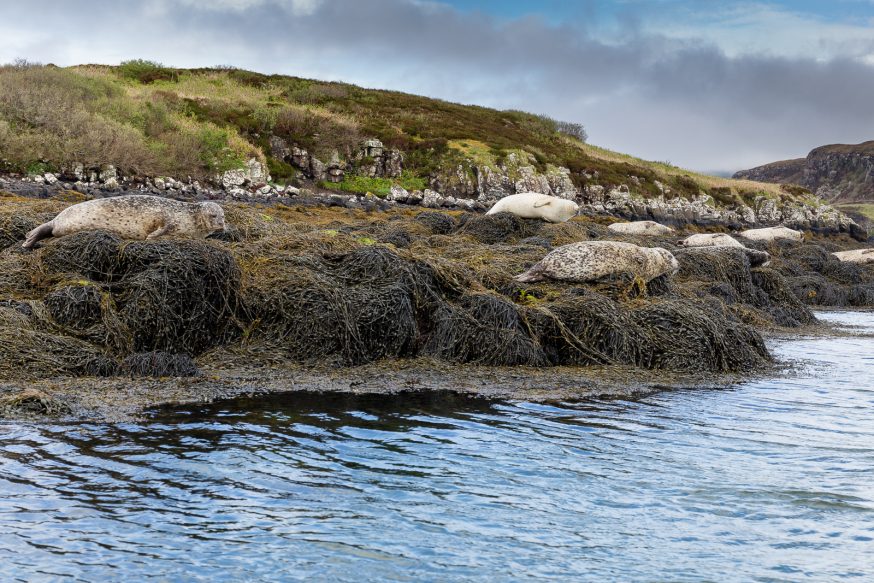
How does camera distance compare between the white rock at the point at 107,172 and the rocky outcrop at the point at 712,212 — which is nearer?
the white rock at the point at 107,172

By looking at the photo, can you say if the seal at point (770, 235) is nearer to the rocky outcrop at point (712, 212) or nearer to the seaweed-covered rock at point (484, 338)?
the rocky outcrop at point (712, 212)

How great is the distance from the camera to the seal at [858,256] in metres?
23.5

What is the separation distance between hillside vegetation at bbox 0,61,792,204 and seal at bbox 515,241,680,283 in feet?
50.8

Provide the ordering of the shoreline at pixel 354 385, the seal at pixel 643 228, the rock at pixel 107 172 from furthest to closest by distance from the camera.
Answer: the seal at pixel 643 228, the rock at pixel 107 172, the shoreline at pixel 354 385

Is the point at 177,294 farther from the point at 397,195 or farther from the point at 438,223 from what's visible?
the point at 397,195

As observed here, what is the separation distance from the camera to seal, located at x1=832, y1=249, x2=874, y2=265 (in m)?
23.5

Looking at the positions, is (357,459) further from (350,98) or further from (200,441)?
(350,98)

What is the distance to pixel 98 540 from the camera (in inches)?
128

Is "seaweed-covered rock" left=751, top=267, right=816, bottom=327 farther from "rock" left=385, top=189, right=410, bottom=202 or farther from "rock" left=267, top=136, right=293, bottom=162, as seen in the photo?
"rock" left=267, top=136, right=293, bottom=162

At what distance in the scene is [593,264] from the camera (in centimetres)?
945

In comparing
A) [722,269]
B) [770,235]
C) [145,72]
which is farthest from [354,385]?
[145,72]

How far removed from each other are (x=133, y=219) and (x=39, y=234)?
0.89 metres

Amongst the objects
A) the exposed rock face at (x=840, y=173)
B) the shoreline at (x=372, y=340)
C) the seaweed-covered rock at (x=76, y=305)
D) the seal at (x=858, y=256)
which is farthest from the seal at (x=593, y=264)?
the exposed rock face at (x=840, y=173)

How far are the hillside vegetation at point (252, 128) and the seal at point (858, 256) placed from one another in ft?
44.1
